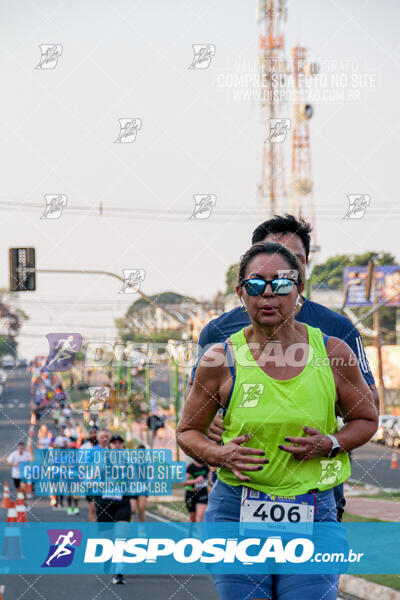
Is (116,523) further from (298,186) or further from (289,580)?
(298,186)

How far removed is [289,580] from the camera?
362 cm

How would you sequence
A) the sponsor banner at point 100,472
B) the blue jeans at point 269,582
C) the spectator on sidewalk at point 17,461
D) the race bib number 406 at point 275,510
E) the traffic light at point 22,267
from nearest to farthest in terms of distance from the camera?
1. the blue jeans at point 269,582
2. the race bib number 406 at point 275,510
3. the sponsor banner at point 100,472
4. the traffic light at point 22,267
5. the spectator on sidewalk at point 17,461

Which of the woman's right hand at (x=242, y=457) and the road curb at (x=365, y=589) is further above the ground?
the woman's right hand at (x=242, y=457)

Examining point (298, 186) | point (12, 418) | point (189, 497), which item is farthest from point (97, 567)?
point (12, 418)

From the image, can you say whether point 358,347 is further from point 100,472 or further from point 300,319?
point 100,472

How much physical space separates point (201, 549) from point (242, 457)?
25.8 inches

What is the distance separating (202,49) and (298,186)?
1082 inches

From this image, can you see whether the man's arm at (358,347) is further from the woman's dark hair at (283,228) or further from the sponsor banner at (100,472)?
the sponsor banner at (100,472)

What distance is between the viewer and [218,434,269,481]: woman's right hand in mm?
3627

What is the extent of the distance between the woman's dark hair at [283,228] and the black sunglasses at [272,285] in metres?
1.21

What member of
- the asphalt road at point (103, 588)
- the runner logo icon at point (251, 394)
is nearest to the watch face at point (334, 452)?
the runner logo icon at point (251, 394)

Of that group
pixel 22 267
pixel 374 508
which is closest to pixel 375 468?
pixel 374 508

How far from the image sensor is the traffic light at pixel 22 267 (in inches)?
698

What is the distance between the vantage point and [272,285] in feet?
12.4
